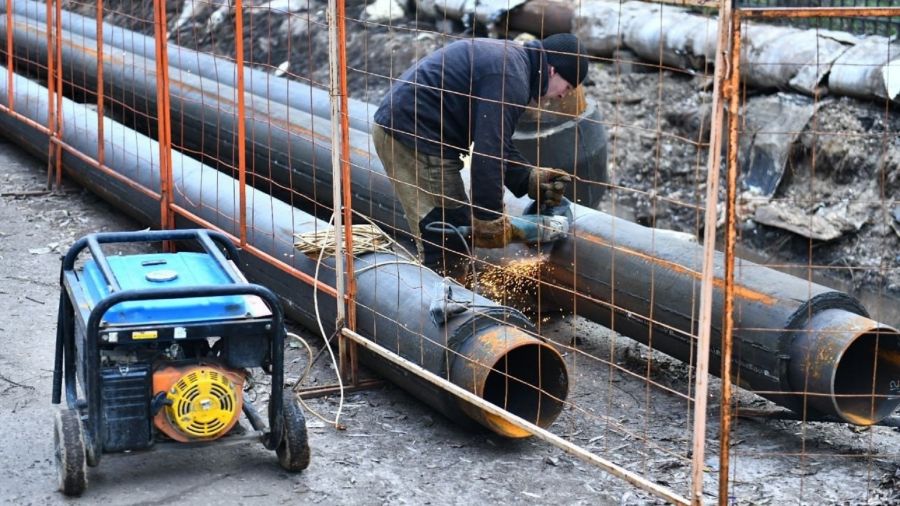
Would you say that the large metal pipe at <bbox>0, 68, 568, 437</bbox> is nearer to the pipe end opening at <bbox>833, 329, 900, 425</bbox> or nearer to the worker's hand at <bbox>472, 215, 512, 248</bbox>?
the worker's hand at <bbox>472, 215, 512, 248</bbox>

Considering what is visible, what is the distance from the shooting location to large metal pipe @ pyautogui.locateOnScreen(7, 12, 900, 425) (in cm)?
505

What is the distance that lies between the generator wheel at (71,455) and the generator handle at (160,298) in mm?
51

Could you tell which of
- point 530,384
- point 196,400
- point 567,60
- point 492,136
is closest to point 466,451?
point 530,384

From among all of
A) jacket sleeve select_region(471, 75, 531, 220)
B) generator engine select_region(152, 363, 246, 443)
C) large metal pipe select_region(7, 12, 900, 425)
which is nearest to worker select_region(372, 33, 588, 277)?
jacket sleeve select_region(471, 75, 531, 220)

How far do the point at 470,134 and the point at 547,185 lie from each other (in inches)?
23.6

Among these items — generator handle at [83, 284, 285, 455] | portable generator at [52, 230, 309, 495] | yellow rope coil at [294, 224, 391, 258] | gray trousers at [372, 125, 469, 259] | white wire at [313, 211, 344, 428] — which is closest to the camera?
generator handle at [83, 284, 285, 455]

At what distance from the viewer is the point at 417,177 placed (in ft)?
20.5

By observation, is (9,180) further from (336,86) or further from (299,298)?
(336,86)

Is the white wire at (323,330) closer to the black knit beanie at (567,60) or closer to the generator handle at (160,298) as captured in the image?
the generator handle at (160,298)

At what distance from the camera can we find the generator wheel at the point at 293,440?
4598mm

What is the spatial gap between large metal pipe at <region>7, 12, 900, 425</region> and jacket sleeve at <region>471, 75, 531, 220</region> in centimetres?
50

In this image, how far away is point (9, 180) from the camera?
9.56m

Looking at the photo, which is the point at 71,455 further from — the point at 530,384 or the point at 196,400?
the point at 530,384

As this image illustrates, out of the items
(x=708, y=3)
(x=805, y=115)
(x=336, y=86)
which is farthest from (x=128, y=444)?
(x=805, y=115)
